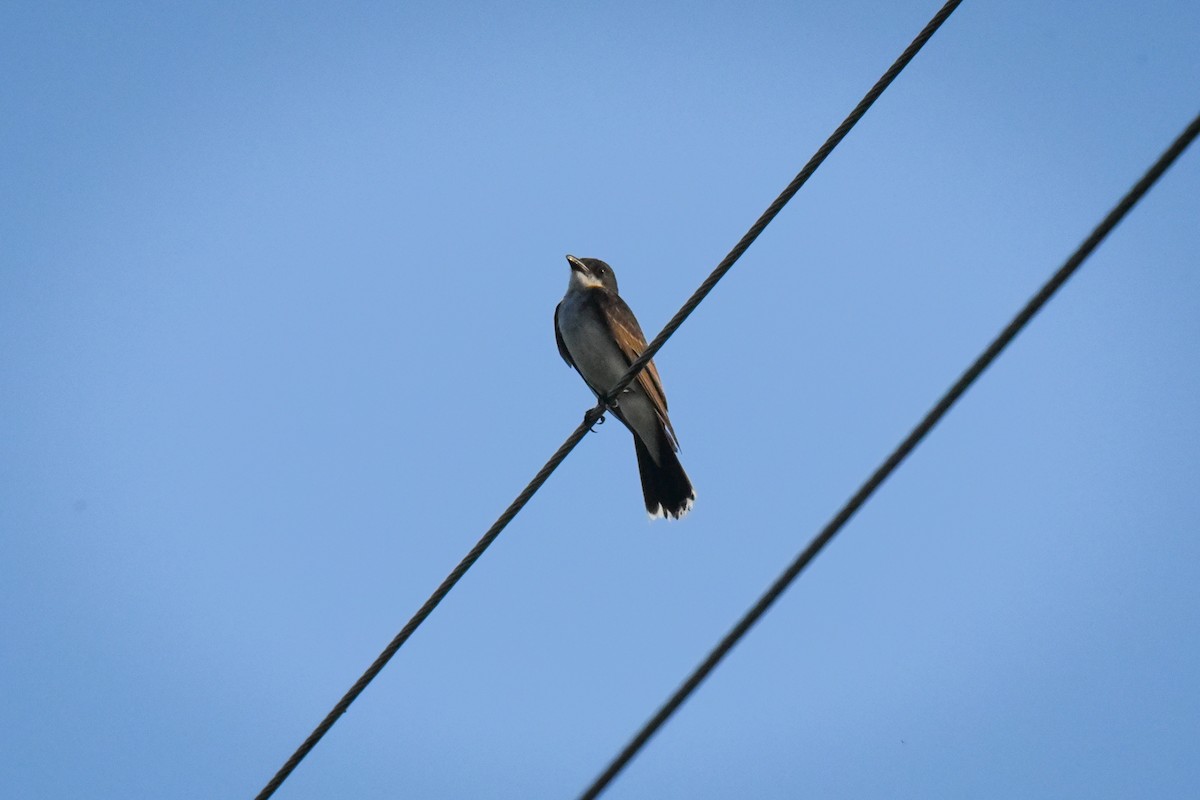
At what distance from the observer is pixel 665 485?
9344 millimetres

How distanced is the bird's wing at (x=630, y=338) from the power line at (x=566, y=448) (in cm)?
398

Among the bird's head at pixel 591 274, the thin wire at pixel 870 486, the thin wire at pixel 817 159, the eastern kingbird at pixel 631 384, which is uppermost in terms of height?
the bird's head at pixel 591 274

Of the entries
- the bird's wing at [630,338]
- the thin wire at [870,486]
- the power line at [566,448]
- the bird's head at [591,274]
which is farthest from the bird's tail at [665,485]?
the thin wire at [870,486]

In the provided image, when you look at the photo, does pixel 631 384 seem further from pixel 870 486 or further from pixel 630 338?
pixel 870 486

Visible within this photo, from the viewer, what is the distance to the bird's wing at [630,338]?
29.5 ft

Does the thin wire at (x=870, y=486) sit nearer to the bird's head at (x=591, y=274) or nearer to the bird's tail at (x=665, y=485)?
the bird's tail at (x=665, y=485)

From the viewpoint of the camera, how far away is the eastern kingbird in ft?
30.4

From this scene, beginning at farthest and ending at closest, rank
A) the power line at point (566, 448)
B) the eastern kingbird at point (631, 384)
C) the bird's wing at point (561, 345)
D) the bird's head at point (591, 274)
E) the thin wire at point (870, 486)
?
the bird's head at point (591, 274) → the bird's wing at point (561, 345) → the eastern kingbird at point (631, 384) → the power line at point (566, 448) → the thin wire at point (870, 486)

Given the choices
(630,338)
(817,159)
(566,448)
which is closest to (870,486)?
(817,159)

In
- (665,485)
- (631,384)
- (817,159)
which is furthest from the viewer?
(665,485)

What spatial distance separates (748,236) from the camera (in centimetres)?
451

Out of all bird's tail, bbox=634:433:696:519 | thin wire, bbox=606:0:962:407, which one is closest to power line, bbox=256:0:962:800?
thin wire, bbox=606:0:962:407

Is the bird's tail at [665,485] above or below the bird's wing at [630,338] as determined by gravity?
below

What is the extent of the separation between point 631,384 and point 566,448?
164 inches
